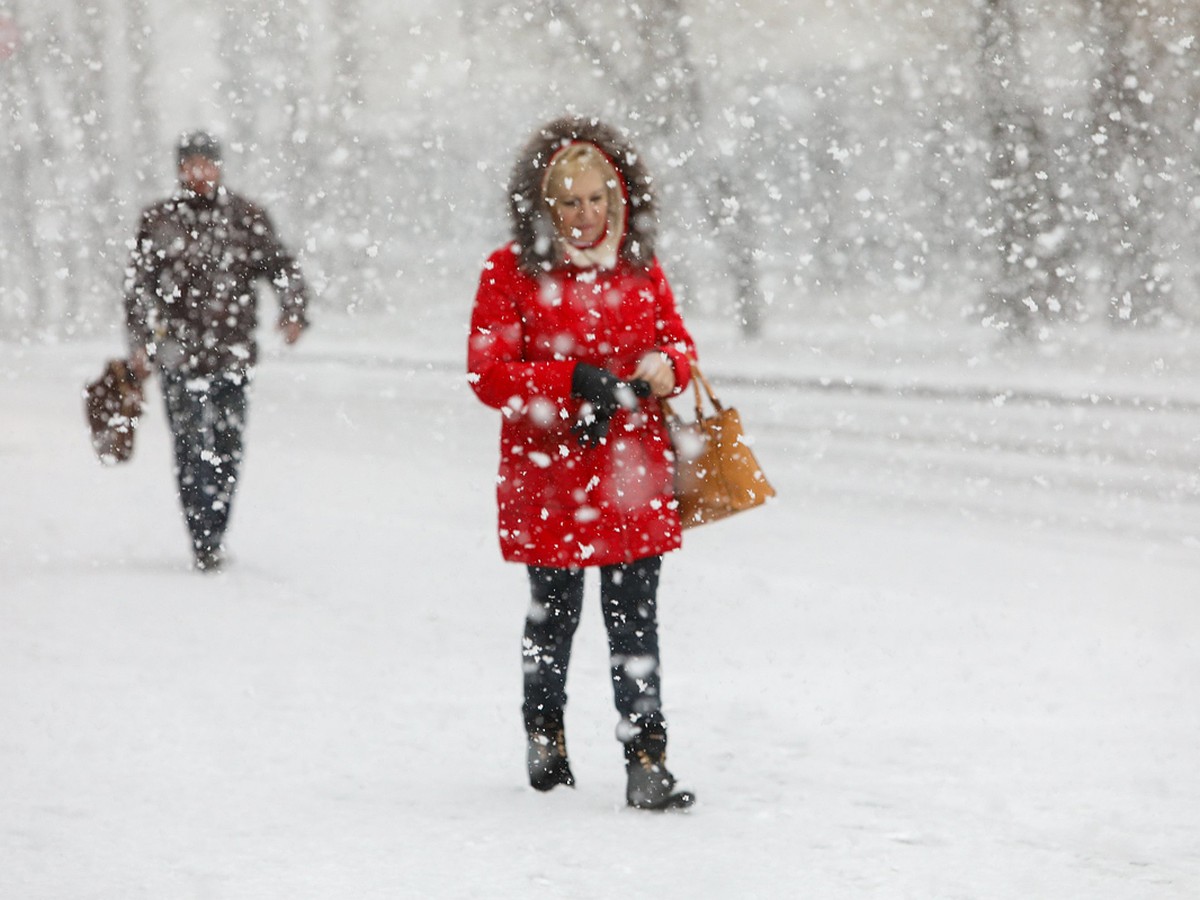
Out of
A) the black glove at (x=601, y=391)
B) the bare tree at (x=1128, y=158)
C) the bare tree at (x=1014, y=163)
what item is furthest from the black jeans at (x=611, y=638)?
the bare tree at (x=1128, y=158)

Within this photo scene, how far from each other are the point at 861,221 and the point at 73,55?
28918 mm

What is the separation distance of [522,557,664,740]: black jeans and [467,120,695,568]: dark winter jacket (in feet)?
0.37

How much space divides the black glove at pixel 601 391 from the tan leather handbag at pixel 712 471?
0.23 m

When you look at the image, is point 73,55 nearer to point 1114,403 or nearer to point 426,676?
point 1114,403

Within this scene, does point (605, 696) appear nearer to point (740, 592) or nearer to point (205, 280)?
point (740, 592)

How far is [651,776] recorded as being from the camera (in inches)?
158

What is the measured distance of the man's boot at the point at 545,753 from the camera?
13.7 feet

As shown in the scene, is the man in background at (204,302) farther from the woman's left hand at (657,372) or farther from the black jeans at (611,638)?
the woman's left hand at (657,372)

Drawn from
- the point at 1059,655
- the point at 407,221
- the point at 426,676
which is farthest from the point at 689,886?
the point at 407,221

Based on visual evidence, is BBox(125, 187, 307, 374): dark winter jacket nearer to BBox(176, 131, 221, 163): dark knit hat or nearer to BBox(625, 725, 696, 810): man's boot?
BBox(176, 131, 221, 163): dark knit hat

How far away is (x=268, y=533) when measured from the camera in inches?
332

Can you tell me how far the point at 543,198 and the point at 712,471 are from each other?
2.44ft

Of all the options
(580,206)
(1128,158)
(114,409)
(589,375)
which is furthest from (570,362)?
(1128,158)

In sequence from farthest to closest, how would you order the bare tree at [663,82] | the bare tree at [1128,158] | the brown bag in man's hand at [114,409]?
the bare tree at [663,82]
the bare tree at [1128,158]
the brown bag in man's hand at [114,409]
